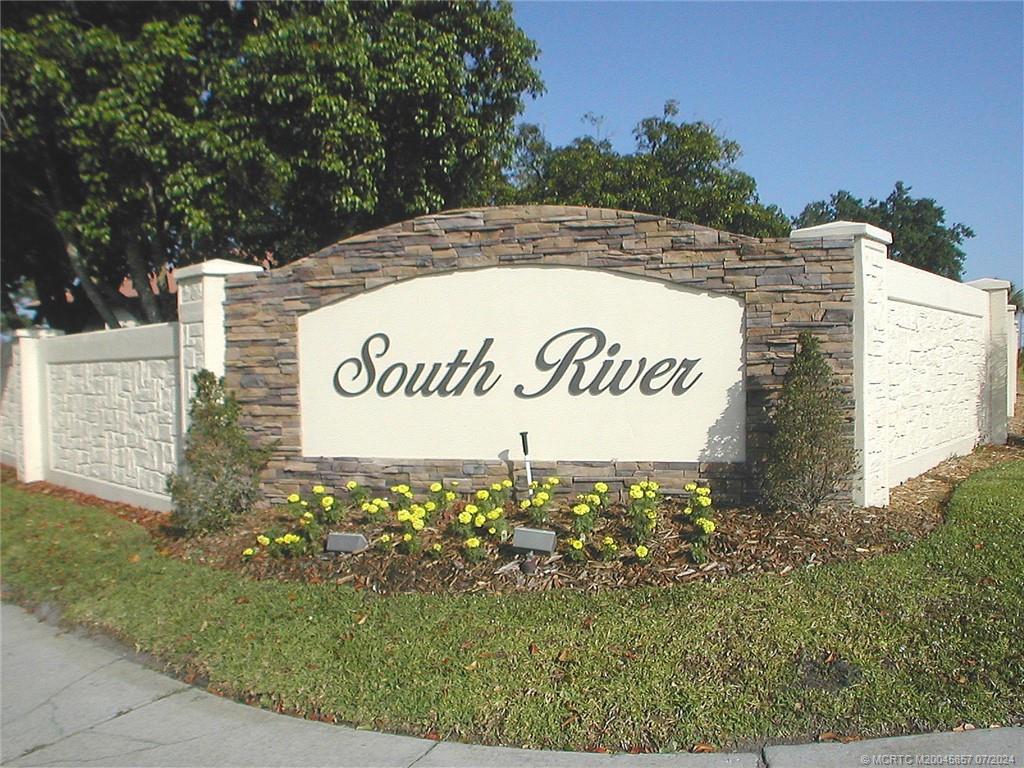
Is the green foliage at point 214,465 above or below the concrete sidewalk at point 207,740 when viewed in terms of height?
above

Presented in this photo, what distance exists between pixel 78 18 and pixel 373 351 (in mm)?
6840

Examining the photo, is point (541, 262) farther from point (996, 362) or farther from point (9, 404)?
point (9, 404)

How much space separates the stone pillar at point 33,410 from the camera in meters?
12.6

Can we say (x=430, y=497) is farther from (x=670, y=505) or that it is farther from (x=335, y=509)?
(x=670, y=505)

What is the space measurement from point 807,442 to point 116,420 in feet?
27.9

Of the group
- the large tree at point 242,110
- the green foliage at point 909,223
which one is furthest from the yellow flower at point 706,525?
the green foliage at point 909,223

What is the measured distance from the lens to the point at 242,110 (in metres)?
11.0

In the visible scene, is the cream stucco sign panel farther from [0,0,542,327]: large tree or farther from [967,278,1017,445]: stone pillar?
[967,278,1017,445]: stone pillar

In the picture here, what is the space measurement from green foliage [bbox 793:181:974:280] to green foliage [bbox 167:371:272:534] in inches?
1044

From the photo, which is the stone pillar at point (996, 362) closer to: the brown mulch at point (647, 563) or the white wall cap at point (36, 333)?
the brown mulch at point (647, 563)

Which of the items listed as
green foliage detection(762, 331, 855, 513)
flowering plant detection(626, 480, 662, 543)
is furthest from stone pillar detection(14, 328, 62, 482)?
green foliage detection(762, 331, 855, 513)

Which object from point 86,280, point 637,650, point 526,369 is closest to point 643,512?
point 637,650

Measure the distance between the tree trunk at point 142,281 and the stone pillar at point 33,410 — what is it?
4.71ft

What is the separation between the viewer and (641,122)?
58.2 feet
